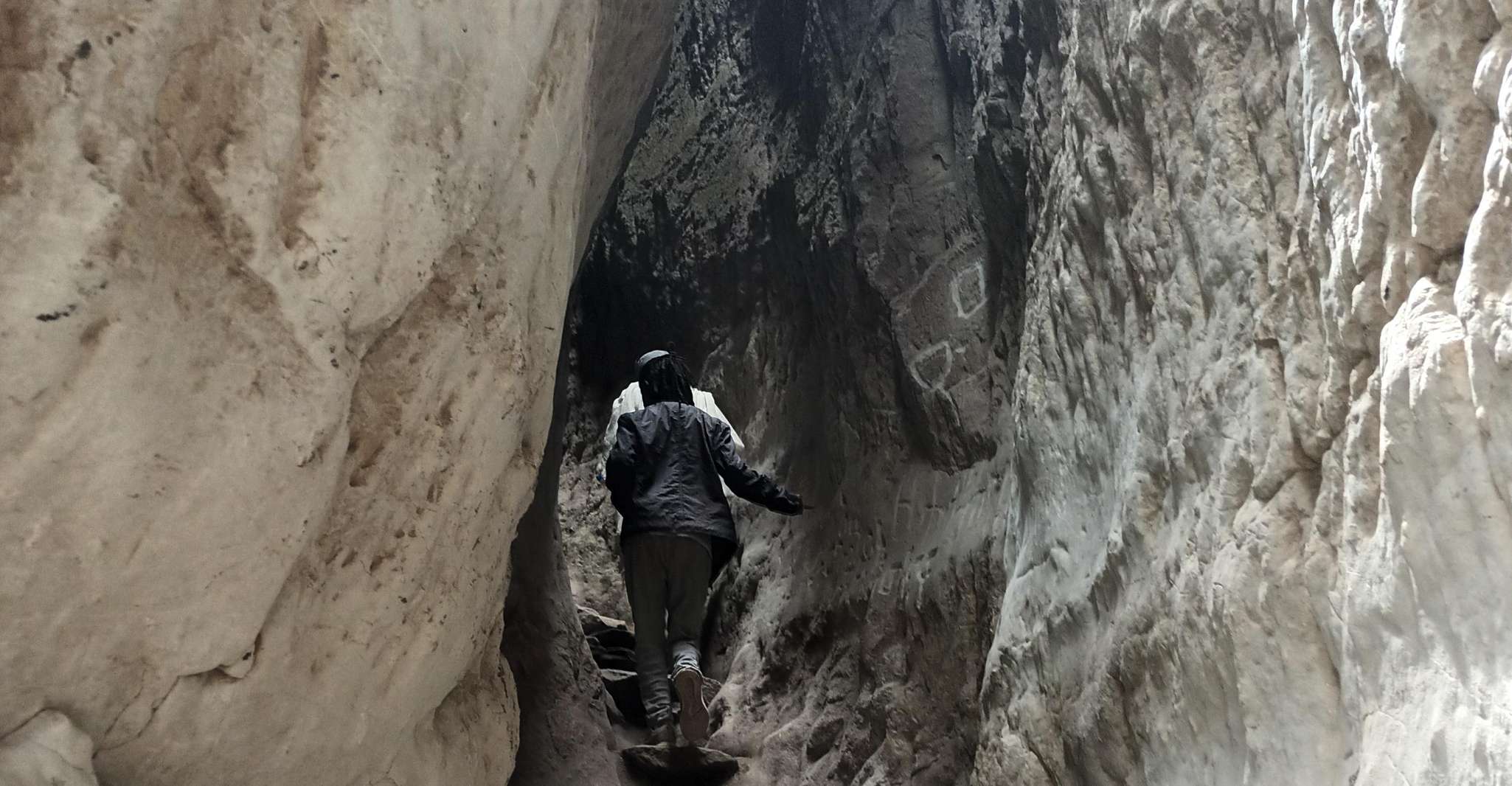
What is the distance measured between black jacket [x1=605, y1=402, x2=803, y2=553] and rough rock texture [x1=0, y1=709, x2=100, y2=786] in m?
2.76

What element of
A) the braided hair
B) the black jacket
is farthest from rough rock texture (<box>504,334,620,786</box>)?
the braided hair

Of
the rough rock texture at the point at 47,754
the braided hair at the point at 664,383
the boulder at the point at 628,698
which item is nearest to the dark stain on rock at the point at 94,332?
the rough rock texture at the point at 47,754

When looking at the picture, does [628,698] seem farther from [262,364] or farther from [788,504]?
[262,364]

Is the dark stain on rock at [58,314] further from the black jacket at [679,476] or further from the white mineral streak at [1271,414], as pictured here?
the black jacket at [679,476]

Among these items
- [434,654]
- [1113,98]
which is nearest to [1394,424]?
[1113,98]

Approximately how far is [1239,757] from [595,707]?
273 cm

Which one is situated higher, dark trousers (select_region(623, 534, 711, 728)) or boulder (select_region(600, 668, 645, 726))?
dark trousers (select_region(623, 534, 711, 728))

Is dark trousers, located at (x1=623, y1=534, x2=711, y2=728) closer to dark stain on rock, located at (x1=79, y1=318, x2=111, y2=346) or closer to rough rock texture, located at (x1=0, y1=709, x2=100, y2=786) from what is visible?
rough rock texture, located at (x1=0, y1=709, x2=100, y2=786)

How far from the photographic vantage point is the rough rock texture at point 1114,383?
1.82 meters

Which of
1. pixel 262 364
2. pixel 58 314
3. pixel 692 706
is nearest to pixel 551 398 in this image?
pixel 262 364

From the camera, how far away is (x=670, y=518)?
4562mm

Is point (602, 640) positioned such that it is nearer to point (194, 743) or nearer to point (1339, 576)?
point (194, 743)

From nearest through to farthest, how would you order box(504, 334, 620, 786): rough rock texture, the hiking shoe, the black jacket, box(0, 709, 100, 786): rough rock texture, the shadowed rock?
box(0, 709, 100, 786): rough rock texture
the hiking shoe
box(504, 334, 620, 786): rough rock texture
the shadowed rock
the black jacket

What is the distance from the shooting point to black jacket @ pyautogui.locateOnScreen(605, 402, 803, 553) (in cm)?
459
